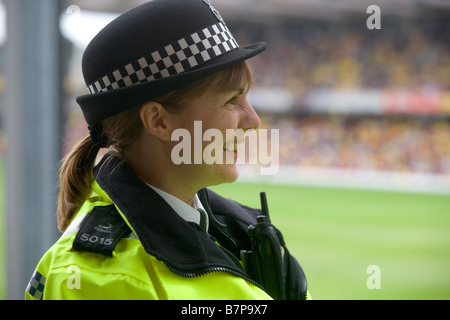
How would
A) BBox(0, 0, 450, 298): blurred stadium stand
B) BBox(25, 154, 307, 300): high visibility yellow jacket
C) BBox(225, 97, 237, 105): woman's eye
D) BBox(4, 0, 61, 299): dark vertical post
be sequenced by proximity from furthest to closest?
BBox(0, 0, 450, 298): blurred stadium stand, BBox(4, 0, 61, 299): dark vertical post, BBox(225, 97, 237, 105): woman's eye, BBox(25, 154, 307, 300): high visibility yellow jacket

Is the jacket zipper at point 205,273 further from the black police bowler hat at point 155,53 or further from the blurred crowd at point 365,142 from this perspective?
the blurred crowd at point 365,142

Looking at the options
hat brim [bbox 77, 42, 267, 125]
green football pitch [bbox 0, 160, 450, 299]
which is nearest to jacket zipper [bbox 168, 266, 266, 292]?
hat brim [bbox 77, 42, 267, 125]

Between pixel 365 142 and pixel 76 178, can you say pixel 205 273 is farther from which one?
pixel 365 142

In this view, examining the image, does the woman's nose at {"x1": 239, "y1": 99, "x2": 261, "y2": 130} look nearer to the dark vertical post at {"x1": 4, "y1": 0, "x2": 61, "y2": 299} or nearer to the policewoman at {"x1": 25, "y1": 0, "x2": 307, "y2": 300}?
the policewoman at {"x1": 25, "y1": 0, "x2": 307, "y2": 300}

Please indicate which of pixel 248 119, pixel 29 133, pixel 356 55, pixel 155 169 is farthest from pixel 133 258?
pixel 356 55

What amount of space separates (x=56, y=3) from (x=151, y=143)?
1005mm

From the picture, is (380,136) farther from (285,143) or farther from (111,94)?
(111,94)

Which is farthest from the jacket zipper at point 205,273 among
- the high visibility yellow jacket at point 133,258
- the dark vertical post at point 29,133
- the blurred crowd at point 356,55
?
the blurred crowd at point 356,55

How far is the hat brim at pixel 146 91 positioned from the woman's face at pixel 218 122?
0.05m

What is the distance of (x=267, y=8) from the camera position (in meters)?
11.9

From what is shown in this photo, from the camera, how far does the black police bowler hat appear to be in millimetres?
775

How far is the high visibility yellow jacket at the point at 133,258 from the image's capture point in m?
0.73
